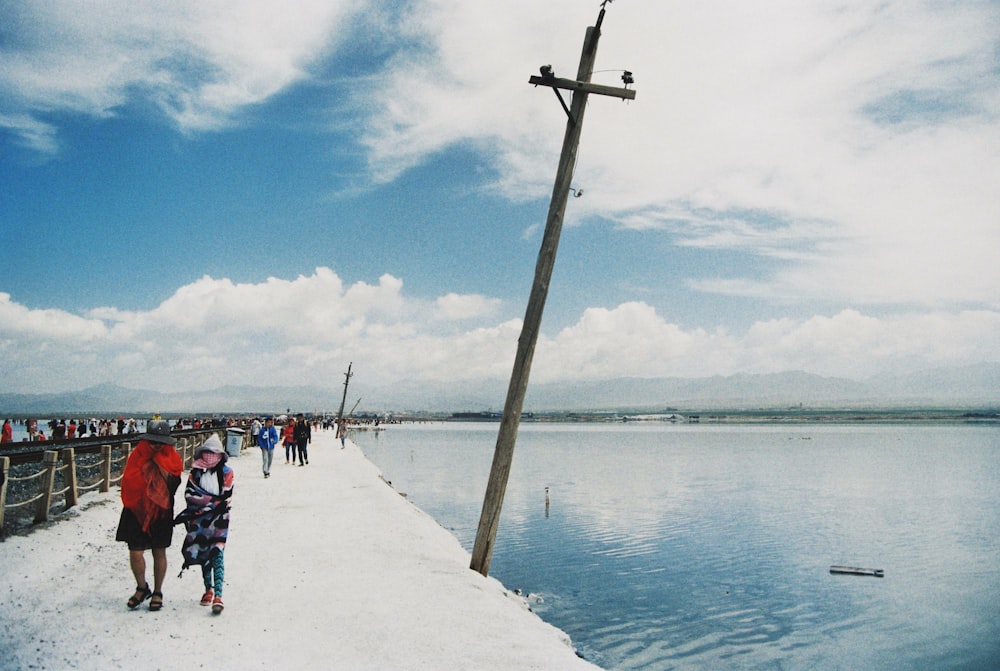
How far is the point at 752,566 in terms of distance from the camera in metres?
19.3

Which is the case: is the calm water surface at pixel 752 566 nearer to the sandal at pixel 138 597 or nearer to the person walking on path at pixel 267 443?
the sandal at pixel 138 597

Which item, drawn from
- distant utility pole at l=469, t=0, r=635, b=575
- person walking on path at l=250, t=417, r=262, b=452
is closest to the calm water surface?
distant utility pole at l=469, t=0, r=635, b=575

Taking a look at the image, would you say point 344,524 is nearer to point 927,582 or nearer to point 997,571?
point 927,582

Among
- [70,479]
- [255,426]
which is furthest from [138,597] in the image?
[255,426]

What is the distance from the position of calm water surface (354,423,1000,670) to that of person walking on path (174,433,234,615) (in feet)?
21.8

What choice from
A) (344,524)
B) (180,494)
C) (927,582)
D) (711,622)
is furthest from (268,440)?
(927,582)

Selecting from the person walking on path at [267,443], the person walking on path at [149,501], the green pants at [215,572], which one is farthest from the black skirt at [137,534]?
the person walking on path at [267,443]

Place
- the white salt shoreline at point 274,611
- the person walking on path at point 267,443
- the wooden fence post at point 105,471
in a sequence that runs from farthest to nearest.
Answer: the person walking on path at point 267,443
the wooden fence post at point 105,471
the white salt shoreline at point 274,611

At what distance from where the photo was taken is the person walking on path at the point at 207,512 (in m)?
6.96

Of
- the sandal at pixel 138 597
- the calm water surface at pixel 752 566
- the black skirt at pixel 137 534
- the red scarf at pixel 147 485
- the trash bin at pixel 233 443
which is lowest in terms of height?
the calm water surface at pixel 752 566

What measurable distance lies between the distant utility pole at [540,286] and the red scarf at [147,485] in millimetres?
5114

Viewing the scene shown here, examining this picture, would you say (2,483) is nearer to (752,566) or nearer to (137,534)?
(137,534)

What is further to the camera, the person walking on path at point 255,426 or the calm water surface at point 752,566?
the person walking on path at point 255,426

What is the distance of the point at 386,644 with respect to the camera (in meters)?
6.63
